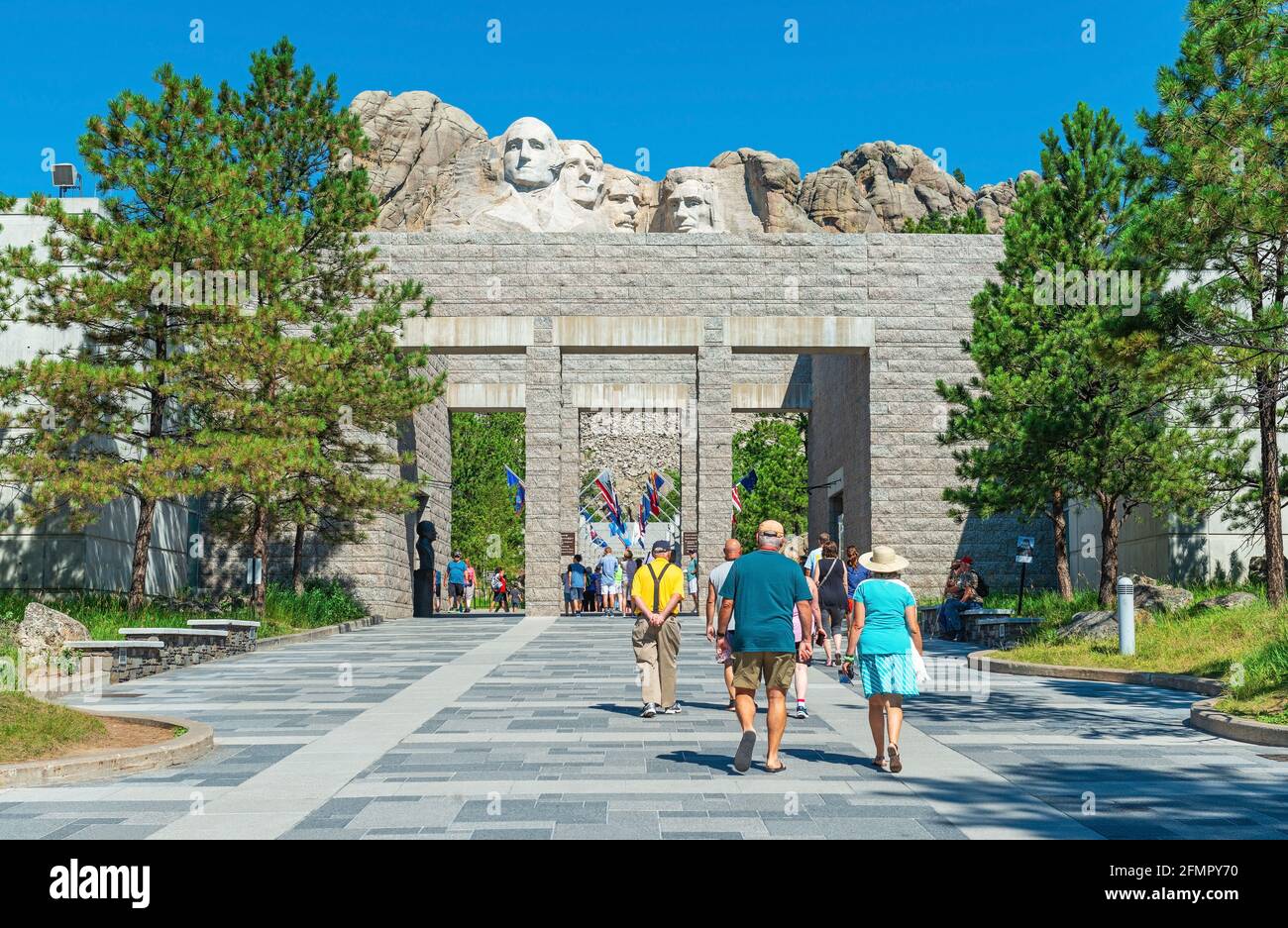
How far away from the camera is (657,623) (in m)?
11.5

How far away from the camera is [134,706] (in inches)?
497

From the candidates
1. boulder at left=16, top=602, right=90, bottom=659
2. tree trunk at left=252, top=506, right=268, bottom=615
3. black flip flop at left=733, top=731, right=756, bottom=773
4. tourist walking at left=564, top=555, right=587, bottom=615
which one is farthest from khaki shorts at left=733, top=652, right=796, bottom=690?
tourist walking at left=564, top=555, right=587, bottom=615

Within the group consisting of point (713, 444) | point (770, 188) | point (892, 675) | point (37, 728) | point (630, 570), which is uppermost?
point (770, 188)

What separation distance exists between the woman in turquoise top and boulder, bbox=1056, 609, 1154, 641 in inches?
385

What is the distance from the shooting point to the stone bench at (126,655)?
15.3 m

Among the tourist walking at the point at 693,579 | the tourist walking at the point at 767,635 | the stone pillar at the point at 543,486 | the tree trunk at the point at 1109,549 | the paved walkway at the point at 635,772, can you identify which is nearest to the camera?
the paved walkway at the point at 635,772

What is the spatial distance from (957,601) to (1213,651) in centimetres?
904

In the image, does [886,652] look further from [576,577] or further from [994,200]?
[994,200]

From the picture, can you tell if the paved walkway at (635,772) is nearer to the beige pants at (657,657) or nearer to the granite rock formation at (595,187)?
the beige pants at (657,657)

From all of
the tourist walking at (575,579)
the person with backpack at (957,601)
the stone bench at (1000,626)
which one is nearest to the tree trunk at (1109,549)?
the stone bench at (1000,626)

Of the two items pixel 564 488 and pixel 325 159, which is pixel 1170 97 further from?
pixel 564 488

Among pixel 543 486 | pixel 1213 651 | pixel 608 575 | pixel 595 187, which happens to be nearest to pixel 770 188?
pixel 595 187

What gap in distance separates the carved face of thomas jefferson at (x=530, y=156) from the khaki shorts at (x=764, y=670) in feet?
319
